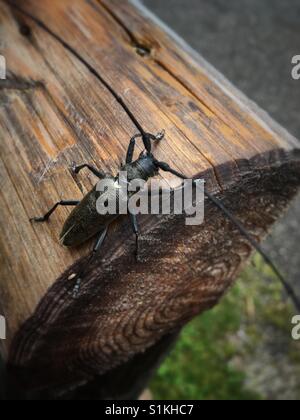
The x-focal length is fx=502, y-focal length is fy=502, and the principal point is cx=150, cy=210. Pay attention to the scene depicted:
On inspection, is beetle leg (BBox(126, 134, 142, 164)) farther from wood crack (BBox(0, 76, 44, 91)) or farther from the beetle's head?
wood crack (BBox(0, 76, 44, 91))

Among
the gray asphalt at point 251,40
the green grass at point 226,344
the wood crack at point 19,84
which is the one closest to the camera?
the wood crack at point 19,84

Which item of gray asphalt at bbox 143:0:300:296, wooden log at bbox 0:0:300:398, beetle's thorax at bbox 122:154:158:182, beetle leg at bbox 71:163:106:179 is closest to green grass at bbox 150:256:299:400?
wooden log at bbox 0:0:300:398

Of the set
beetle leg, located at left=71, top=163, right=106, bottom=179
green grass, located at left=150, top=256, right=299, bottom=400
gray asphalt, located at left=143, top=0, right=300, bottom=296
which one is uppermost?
gray asphalt, located at left=143, top=0, right=300, bottom=296

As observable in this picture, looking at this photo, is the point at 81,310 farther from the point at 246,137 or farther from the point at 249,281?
the point at 249,281

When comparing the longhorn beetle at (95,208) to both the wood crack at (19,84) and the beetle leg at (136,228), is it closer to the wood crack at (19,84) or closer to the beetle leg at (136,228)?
the beetle leg at (136,228)

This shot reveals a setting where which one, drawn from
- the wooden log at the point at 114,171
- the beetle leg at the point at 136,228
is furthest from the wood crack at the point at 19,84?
the beetle leg at the point at 136,228

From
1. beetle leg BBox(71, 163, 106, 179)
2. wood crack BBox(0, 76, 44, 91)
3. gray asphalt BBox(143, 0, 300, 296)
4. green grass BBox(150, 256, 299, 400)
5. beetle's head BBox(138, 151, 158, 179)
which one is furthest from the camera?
gray asphalt BBox(143, 0, 300, 296)
